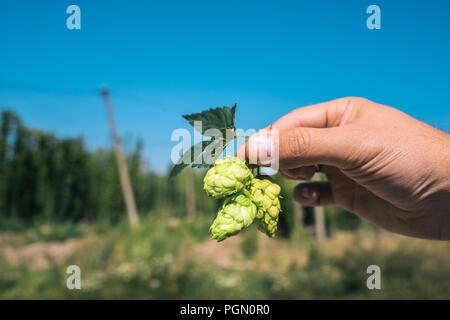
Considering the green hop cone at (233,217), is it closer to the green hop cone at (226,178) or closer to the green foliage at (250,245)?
the green hop cone at (226,178)

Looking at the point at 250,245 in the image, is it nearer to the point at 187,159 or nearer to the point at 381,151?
the point at 381,151

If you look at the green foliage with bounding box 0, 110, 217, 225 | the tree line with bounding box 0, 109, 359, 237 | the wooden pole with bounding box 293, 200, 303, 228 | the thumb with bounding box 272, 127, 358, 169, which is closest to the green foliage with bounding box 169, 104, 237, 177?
the thumb with bounding box 272, 127, 358, 169

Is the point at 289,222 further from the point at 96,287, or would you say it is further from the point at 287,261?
the point at 96,287

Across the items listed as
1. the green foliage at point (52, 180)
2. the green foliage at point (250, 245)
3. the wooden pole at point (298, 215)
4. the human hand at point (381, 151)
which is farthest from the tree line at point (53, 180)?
the human hand at point (381, 151)

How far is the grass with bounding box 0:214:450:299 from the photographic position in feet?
17.3

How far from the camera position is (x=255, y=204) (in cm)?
93

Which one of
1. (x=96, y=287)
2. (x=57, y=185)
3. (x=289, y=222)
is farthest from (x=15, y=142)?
(x=289, y=222)

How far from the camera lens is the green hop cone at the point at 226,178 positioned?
863 mm

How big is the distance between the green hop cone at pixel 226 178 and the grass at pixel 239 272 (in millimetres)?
4888

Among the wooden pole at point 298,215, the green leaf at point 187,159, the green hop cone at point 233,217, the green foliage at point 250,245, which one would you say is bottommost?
the green foliage at point 250,245

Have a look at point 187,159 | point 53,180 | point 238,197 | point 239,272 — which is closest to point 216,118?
point 187,159

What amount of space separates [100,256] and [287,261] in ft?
15.3

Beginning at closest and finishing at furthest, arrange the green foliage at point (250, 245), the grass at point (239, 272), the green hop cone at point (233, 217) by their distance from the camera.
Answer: the green hop cone at point (233, 217), the grass at point (239, 272), the green foliage at point (250, 245)

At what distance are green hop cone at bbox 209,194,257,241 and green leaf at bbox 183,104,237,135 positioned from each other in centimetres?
25
